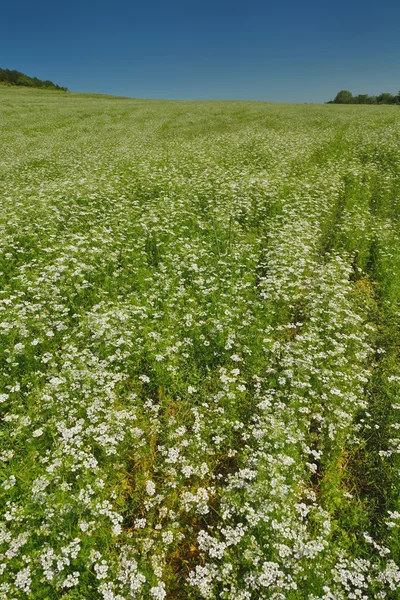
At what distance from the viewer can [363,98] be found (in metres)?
107

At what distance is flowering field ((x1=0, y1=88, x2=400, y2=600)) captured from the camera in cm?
449

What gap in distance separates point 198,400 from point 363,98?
423 feet

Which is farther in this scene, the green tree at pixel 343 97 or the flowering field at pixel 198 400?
the green tree at pixel 343 97

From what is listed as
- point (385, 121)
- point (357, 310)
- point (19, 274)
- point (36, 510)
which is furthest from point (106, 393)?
point (385, 121)

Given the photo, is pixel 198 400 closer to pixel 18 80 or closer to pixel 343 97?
pixel 18 80

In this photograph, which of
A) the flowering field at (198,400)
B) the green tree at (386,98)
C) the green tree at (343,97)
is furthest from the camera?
the green tree at (343,97)

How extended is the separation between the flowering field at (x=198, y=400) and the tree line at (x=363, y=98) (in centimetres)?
10172

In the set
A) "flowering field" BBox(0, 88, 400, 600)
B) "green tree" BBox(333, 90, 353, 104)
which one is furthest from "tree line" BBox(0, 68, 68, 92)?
"flowering field" BBox(0, 88, 400, 600)

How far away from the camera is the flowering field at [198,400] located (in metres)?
4.49

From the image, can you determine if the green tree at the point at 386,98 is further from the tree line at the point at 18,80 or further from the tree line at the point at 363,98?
the tree line at the point at 18,80

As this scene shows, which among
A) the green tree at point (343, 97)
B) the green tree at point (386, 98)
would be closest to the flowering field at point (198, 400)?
the green tree at point (386, 98)

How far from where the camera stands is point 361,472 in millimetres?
→ 5867

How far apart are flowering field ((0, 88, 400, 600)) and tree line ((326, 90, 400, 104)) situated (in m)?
102

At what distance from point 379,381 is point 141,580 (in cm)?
573
